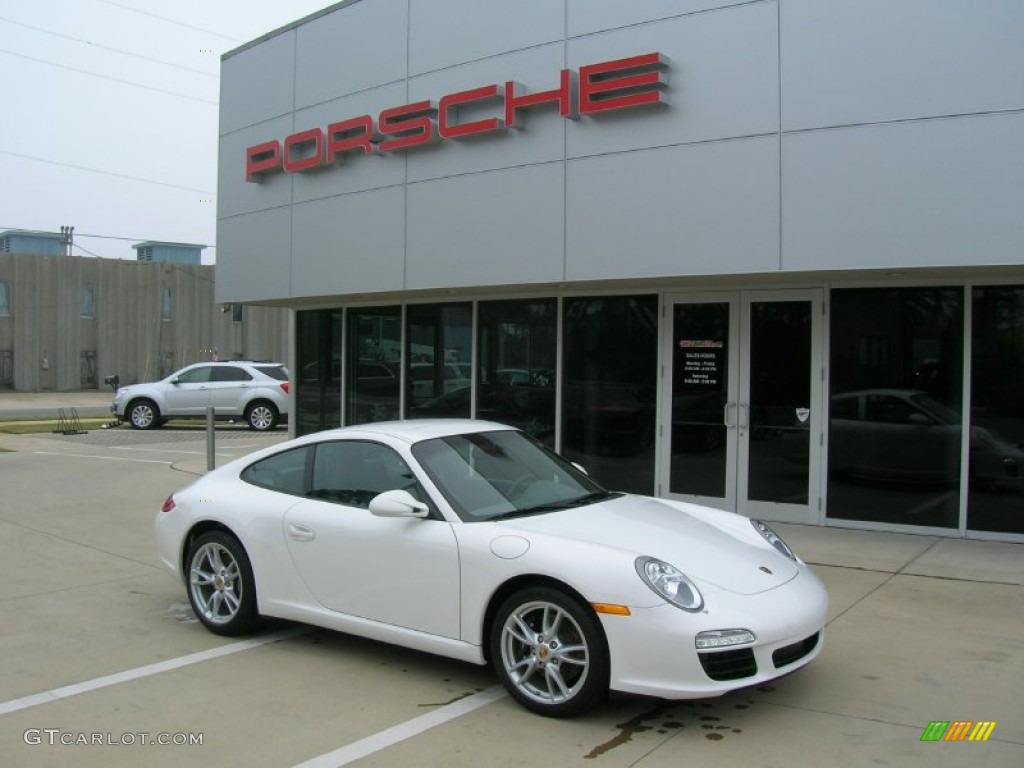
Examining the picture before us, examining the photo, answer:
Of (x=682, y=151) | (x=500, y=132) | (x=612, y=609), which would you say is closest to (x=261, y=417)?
(x=500, y=132)

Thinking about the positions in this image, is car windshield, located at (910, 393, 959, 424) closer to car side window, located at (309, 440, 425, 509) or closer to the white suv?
car side window, located at (309, 440, 425, 509)

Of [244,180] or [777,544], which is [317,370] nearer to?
[244,180]

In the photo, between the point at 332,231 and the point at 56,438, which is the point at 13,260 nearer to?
the point at 56,438

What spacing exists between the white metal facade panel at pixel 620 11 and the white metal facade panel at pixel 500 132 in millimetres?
354

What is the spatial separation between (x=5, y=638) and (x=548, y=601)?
3.73m

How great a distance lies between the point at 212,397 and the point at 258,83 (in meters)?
10.4

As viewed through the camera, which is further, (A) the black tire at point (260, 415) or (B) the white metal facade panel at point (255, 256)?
(A) the black tire at point (260, 415)

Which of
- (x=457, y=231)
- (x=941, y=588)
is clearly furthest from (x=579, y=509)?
(x=457, y=231)

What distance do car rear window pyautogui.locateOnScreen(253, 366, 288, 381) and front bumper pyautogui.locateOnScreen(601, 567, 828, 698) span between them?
19.3 metres

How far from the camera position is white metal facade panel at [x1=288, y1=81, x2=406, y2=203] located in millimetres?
11586

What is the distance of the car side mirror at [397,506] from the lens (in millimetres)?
4855

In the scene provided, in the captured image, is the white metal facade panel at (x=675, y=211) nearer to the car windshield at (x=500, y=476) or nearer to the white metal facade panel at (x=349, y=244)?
the white metal facade panel at (x=349, y=244)

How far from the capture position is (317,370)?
14.5m

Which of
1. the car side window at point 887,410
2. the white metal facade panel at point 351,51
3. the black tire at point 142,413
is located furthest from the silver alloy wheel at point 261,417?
the car side window at point 887,410
